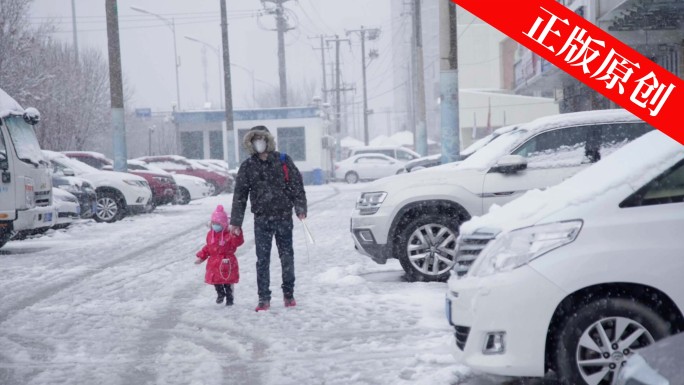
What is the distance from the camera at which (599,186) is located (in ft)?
15.6

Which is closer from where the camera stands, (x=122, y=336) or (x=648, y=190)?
(x=648, y=190)

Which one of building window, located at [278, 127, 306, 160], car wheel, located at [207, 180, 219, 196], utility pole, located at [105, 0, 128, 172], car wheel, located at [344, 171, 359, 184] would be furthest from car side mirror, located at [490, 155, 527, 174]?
building window, located at [278, 127, 306, 160]

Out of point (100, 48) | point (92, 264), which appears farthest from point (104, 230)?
point (100, 48)

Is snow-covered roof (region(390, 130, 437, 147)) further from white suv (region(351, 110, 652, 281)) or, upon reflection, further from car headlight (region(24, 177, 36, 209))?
white suv (region(351, 110, 652, 281))

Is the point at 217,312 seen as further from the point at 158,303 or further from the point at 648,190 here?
the point at 648,190

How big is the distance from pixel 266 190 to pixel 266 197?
7 centimetres

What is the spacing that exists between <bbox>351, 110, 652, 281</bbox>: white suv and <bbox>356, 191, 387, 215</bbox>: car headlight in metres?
0.01

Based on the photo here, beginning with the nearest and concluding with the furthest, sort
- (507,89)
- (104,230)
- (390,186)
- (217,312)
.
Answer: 1. (217,312)
2. (390,186)
3. (104,230)
4. (507,89)

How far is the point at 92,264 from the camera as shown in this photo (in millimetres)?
11742

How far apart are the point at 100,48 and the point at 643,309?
5039cm

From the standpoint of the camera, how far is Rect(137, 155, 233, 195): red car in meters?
29.4

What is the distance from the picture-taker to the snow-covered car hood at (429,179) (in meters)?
8.73

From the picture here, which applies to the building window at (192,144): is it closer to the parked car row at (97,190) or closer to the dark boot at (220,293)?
the parked car row at (97,190)

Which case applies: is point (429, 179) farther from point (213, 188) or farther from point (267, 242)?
point (213, 188)
